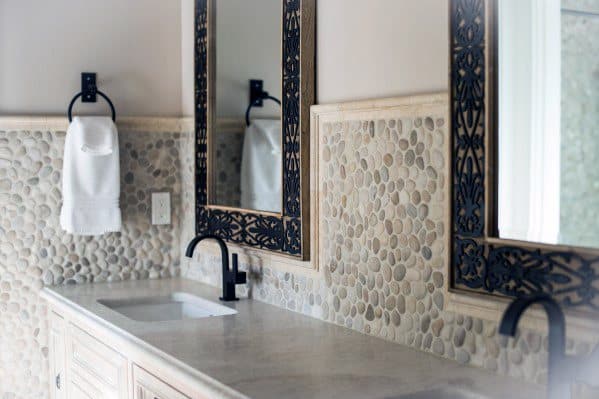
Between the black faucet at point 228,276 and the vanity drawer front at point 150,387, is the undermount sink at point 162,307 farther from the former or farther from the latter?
the vanity drawer front at point 150,387

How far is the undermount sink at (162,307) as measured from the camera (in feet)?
8.94

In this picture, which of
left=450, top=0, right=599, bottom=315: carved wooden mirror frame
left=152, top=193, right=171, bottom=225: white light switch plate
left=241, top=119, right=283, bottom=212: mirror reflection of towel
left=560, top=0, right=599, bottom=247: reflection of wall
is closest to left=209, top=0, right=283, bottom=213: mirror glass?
left=241, top=119, right=283, bottom=212: mirror reflection of towel

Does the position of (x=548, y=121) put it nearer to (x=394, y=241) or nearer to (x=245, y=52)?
(x=394, y=241)

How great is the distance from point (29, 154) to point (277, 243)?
1020mm

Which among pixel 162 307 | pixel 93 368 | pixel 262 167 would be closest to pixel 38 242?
pixel 162 307

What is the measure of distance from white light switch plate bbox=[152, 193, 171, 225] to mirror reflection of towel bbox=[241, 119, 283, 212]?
0.54m

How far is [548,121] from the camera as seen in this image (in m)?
1.59

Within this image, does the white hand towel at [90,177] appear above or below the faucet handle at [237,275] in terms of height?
above

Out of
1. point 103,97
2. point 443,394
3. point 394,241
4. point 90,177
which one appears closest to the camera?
point 443,394

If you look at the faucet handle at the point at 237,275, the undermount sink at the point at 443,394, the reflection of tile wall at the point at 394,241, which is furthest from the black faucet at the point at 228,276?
the undermount sink at the point at 443,394

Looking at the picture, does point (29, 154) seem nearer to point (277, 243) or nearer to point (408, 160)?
point (277, 243)

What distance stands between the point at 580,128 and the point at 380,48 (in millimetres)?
685

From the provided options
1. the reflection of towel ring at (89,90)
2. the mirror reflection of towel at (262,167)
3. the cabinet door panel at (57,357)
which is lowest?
the cabinet door panel at (57,357)

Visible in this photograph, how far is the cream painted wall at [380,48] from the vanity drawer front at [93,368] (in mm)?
936
